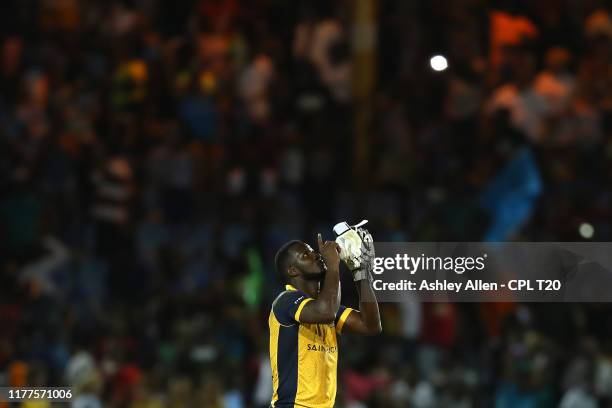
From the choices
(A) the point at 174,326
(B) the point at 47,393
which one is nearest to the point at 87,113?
(A) the point at 174,326

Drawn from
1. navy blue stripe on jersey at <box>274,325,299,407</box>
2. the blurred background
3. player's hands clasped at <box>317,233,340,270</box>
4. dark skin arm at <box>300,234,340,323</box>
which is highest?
the blurred background

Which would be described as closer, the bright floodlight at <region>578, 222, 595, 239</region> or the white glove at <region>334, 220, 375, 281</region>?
the white glove at <region>334, 220, 375, 281</region>

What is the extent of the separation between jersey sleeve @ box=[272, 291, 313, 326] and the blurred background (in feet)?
13.8

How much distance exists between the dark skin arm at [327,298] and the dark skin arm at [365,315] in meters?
0.27

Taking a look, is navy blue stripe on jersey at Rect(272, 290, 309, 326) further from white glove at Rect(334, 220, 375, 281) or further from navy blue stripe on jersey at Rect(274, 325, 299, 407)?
white glove at Rect(334, 220, 375, 281)

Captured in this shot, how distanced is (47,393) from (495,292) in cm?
329

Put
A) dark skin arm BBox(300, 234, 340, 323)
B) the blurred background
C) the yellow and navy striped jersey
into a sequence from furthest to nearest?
the blurred background → the yellow and navy striped jersey → dark skin arm BBox(300, 234, 340, 323)

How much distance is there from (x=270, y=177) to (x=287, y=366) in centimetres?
612

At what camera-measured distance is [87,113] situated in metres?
14.0

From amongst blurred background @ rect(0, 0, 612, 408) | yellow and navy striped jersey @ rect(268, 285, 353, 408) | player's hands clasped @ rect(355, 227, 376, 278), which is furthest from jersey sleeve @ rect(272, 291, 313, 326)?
blurred background @ rect(0, 0, 612, 408)

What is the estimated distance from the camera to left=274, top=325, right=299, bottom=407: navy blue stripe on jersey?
7.18 metres

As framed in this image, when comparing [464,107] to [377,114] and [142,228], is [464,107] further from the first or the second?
[142,228]

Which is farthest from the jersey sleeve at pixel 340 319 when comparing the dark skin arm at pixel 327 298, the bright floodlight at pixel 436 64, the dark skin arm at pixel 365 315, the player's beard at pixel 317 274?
the bright floodlight at pixel 436 64

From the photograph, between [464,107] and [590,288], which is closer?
[590,288]
